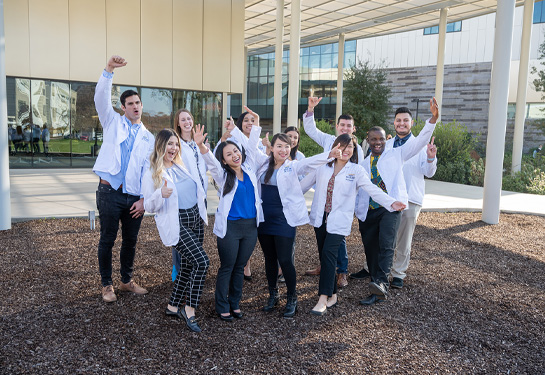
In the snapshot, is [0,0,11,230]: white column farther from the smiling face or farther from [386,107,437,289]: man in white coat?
[386,107,437,289]: man in white coat

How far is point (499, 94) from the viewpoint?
8.73 metres

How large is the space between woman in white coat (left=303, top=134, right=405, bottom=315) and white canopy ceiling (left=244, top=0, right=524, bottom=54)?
15.5 m

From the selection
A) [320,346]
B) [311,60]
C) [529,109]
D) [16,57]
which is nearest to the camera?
[320,346]

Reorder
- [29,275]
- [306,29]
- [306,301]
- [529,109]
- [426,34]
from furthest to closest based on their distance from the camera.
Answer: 1. [426,34]
2. [529,109]
3. [306,29]
4. [29,275]
5. [306,301]

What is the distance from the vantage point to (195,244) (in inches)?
161

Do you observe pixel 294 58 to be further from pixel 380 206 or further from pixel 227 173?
pixel 227 173

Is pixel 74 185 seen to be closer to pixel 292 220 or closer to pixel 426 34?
pixel 292 220

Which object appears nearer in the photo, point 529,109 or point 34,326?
point 34,326

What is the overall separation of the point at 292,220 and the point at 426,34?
33.7 m

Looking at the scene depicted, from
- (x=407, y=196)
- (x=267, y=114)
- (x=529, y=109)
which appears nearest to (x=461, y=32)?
(x=529, y=109)

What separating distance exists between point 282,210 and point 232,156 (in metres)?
0.71

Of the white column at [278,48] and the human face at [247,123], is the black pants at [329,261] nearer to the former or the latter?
the human face at [247,123]

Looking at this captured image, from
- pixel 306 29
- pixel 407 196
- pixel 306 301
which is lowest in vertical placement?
pixel 306 301

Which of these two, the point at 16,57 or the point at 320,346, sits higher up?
the point at 16,57
